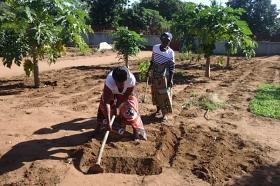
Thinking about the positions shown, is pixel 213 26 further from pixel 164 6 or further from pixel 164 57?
pixel 164 6

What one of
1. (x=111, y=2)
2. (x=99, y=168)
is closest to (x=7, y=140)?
(x=99, y=168)

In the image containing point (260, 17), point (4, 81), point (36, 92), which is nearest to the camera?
point (36, 92)

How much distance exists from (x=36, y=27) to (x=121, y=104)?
4.76m

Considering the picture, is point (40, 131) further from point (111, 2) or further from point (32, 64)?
point (111, 2)

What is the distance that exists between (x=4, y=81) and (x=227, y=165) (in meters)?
8.98

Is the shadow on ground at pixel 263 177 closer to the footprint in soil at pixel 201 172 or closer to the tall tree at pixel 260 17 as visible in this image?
the footprint in soil at pixel 201 172

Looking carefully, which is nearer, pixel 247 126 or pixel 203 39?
pixel 247 126

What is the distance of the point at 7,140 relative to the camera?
22.0ft

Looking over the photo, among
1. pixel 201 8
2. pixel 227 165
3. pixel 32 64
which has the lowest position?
pixel 227 165

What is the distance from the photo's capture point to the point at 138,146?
6.36 meters

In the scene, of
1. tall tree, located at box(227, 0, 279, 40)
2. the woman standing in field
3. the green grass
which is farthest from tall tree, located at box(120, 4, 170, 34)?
the woman standing in field

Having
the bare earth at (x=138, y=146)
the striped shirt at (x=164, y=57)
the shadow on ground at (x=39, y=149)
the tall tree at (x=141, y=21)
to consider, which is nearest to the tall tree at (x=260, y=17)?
the tall tree at (x=141, y=21)

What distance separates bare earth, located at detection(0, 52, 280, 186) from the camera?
18.0 feet

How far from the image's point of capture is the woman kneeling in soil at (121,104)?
20.7ft
